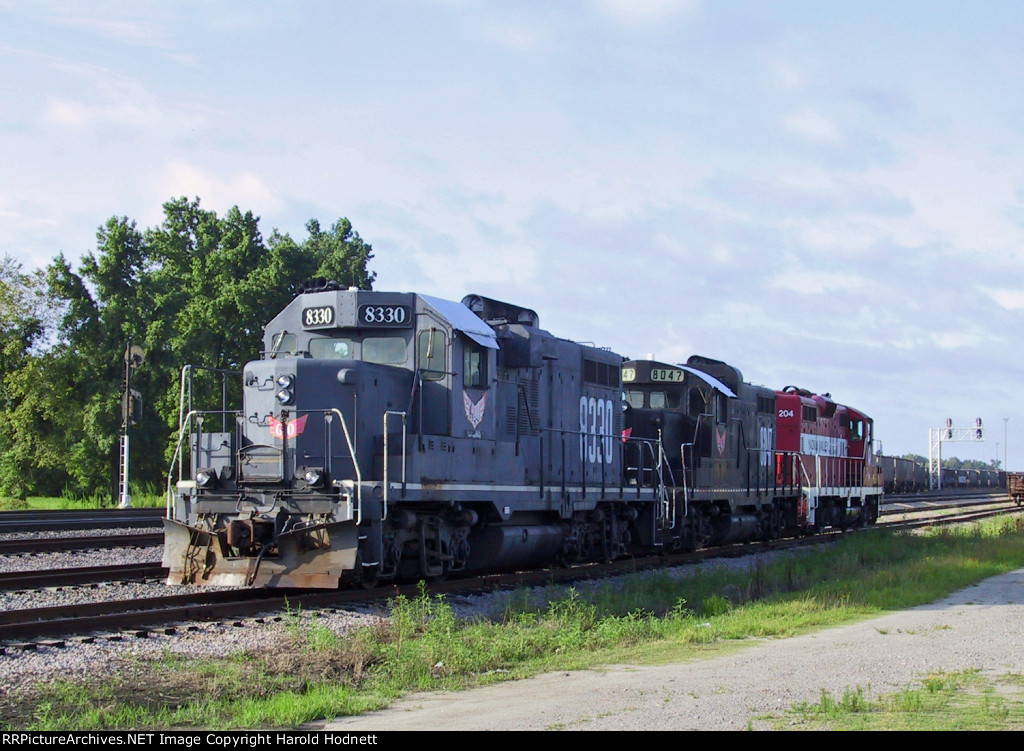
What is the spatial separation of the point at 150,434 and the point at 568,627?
34.3 meters

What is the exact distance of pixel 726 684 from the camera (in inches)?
314

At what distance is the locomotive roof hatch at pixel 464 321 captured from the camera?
45.4ft

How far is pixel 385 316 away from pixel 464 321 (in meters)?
1.06

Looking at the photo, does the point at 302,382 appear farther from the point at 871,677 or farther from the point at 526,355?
the point at 871,677

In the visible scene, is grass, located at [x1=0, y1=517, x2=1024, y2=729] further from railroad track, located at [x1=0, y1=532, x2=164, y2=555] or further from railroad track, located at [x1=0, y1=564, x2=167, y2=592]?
railroad track, located at [x1=0, y1=532, x2=164, y2=555]

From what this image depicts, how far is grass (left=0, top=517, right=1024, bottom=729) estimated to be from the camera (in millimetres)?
7203

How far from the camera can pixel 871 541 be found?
23.6 metres

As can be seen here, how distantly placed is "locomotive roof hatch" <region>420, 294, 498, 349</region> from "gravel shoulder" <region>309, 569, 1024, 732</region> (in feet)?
18.1

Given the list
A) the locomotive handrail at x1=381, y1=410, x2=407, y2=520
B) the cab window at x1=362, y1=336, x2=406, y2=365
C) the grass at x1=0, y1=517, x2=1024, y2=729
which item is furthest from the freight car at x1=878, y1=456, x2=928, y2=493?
the locomotive handrail at x1=381, y1=410, x2=407, y2=520

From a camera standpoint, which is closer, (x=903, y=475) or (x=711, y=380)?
(x=711, y=380)

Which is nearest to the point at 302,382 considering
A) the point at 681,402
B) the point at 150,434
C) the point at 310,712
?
the point at 310,712

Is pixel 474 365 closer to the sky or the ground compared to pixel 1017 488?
closer to the sky

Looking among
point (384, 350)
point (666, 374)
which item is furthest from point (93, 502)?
point (384, 350)

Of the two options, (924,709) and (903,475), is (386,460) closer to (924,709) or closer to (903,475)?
(924,709)
